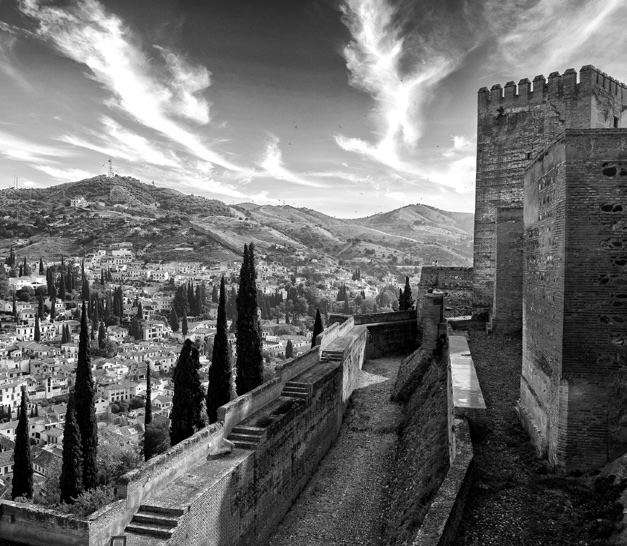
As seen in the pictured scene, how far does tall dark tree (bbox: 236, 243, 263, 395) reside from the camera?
20.2 metres

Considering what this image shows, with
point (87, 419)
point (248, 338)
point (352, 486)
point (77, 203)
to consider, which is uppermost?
point (77, 203)

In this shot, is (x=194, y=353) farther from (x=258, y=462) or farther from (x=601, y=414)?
(x=601, y=414)

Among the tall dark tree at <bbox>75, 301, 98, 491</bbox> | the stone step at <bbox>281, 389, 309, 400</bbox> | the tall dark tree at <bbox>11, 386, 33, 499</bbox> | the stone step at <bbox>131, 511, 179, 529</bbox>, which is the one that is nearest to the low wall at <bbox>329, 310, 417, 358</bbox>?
the stone step at <bbox>281, 389, 309, 400</bbox>

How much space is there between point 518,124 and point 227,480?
15.3 m

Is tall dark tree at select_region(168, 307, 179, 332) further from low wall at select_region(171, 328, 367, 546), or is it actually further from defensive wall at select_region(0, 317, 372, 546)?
defensive wall at select_region(0, 317, 372, 546)

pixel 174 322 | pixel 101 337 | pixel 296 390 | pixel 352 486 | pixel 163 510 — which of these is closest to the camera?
pixel 163 510

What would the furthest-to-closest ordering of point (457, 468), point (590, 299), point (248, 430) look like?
point (248, 430) < point (457, 468) < point (590, 299)

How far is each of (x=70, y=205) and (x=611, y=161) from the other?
175780mm

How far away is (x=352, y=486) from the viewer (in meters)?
12.3

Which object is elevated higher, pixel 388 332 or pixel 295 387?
pixel 388 332

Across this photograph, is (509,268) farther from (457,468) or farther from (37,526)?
(37,526)

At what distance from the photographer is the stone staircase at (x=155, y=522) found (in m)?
7.38

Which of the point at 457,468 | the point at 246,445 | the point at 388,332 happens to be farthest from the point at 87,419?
the point at 457,468

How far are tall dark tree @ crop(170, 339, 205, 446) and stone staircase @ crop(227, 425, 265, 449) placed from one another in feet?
25.6
